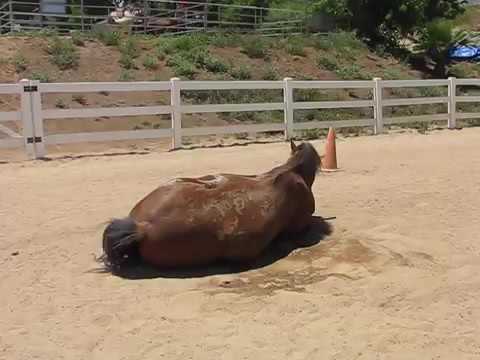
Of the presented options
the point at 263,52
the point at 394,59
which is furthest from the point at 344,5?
the point at 263,52

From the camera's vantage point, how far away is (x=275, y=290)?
4957mm

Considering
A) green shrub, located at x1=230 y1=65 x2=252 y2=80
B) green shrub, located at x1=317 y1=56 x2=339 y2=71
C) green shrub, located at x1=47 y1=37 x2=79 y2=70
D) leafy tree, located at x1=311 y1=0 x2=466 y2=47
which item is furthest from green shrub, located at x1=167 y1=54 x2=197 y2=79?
leafy tree, located at x1=311 y1=0 x2=466 y2=47

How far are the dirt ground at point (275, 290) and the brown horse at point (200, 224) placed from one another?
0.19m

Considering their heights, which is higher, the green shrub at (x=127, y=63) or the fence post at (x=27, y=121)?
the green shrub at (x=127, y=63)

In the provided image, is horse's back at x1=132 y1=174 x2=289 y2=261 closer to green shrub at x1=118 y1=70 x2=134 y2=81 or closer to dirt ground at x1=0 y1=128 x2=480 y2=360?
dirt ground at x1=0 y1=128 x2=480 y2=360

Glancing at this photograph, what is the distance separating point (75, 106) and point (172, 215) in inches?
518

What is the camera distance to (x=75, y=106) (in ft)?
58.4

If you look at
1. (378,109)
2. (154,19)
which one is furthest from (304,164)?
(154,19)

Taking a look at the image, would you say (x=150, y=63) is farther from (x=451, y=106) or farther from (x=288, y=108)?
(x=451, y=106)

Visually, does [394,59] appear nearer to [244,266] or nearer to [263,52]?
[263,52]

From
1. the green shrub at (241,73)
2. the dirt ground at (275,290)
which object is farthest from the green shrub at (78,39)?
the dirt ground at (275,290)

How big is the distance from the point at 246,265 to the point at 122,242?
39.7 inches

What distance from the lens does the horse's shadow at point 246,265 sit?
5.32m

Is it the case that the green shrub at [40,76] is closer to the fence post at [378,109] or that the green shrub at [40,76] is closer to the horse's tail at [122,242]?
the fence post at [378,109]
